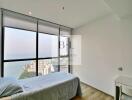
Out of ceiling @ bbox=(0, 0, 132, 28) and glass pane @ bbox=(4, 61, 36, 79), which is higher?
ceiling @ bbox=(0, 0, 132, 28)

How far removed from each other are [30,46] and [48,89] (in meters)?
1.65

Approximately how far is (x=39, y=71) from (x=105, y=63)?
89.6 inches

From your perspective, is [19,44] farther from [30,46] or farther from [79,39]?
[79,39]

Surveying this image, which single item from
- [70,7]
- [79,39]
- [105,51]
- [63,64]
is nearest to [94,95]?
[105,51]

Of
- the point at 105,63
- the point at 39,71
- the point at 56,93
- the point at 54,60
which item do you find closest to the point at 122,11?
the point at 105,63

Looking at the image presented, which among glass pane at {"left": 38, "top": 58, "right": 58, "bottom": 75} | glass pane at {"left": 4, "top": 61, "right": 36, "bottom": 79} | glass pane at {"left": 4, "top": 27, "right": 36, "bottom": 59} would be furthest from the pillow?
glass pane at {"left": 38, "top": 58, "right": 58, "bottom": 75}

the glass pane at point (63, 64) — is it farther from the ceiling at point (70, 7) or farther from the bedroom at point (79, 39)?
the ceiling at point (70, 7)

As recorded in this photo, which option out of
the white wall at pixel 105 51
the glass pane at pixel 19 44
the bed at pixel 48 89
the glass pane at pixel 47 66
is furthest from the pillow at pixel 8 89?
the white wall at pixel 105 51

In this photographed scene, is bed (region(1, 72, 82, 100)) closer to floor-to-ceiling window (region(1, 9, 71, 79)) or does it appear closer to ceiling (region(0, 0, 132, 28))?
floor-to-ceiling window (region(1, 9, 71, 79))

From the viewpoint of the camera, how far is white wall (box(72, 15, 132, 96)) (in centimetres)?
267

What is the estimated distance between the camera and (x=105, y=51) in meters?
3.18

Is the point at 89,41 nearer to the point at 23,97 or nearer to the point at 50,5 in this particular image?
the point at 50,5

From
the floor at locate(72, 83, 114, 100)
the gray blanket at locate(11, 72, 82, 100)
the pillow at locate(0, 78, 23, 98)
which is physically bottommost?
the floor at locate(72, 83, 114, 100)

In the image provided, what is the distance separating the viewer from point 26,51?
3.11 metres
